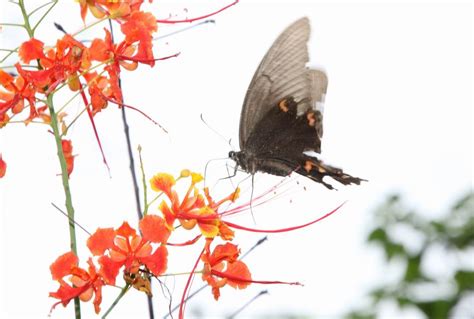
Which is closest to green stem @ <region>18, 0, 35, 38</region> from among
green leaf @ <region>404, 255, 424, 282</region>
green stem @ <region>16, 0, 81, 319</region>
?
green stem @ <region>16, 0, 81, 319</region>

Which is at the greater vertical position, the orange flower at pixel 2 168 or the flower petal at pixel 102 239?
the orange flower at pixel 2 168

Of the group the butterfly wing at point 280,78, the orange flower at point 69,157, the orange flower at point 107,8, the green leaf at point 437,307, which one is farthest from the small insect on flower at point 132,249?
the green leaf at point 437,307

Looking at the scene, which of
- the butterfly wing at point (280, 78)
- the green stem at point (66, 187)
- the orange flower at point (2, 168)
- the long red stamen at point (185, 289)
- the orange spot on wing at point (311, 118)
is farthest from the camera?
the orange spot on wing at point (311, 118)

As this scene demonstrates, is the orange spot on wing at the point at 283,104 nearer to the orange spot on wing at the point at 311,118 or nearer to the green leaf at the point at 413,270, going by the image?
the orange spot on wing at the point at 311,118

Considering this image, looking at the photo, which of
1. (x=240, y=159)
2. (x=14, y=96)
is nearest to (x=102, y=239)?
(x=14, y=96)

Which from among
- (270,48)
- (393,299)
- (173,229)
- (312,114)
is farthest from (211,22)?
(393,299)

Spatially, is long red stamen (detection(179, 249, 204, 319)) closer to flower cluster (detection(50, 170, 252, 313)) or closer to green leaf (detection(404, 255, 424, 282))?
flower cluster (detection(50, 170, 252, 313))
